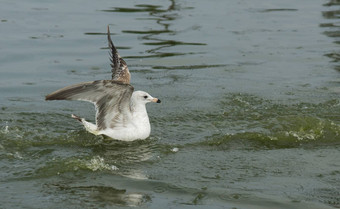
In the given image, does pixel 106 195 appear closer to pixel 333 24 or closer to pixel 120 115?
pixel 120 115

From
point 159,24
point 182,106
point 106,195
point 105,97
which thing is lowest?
point 182,106

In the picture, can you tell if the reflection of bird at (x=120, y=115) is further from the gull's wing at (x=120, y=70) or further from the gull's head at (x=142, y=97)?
the gull's wing at (x=120, y=70)

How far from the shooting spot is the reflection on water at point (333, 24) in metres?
12.7

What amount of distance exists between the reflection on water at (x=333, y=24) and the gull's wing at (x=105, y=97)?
505 cm

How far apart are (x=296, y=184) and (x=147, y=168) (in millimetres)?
1587

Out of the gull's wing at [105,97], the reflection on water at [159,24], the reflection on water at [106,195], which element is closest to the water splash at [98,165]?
the reflection on water at [106,195]

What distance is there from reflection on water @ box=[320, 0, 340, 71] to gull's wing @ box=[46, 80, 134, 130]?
199 inches

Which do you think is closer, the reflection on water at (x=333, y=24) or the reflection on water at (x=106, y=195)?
the reflection on water at (x=106, y=195)

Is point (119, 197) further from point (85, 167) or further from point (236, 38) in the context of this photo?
point (236, 38)

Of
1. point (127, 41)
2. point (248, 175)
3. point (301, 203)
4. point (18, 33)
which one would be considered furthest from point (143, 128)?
point (18, 33)

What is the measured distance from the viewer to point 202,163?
24.2 ft

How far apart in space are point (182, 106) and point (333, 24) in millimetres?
6876

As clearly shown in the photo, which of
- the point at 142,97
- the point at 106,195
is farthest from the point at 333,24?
the point at 106,195

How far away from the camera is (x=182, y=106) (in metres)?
9.55
